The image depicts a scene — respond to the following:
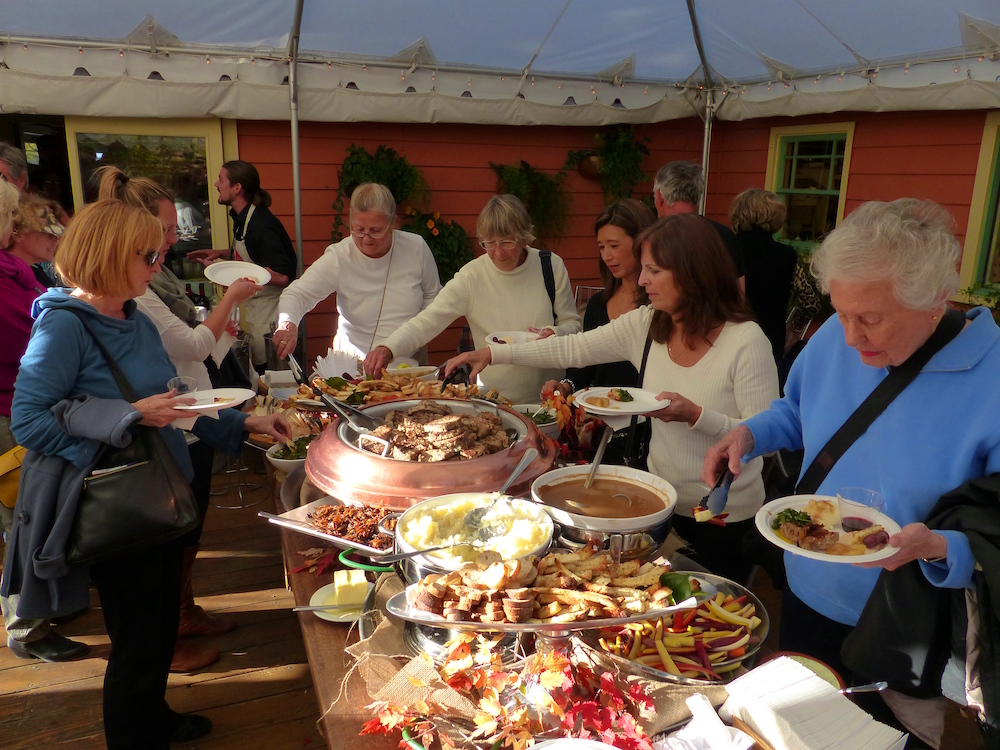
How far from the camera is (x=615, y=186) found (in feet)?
23.3

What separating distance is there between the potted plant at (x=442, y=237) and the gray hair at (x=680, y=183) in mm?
2932

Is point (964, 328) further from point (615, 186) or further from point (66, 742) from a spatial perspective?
point (615, 186)

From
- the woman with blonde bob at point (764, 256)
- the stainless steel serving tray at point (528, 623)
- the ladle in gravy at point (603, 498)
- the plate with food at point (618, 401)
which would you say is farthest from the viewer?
the woman with blonde bob at point (764, 256)

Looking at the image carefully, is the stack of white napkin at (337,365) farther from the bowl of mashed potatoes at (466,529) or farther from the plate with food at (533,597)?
the plate with food at (533,597)

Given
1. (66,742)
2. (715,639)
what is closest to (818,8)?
(715,639)

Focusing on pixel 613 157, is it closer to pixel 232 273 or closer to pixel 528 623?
pixel 232 273

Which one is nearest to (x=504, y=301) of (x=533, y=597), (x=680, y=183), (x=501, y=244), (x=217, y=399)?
(x=501, y=244)

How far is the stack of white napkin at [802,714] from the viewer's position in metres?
1.07

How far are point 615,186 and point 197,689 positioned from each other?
226 inches

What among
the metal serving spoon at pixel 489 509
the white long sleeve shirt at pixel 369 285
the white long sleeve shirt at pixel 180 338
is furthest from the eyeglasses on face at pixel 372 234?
the metal serving spoon at pixel 489 509

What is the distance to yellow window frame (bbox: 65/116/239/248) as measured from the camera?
539cm

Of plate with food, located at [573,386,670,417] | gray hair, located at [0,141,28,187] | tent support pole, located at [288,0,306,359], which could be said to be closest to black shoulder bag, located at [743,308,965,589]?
plate with food, located at [573,386,670,417]

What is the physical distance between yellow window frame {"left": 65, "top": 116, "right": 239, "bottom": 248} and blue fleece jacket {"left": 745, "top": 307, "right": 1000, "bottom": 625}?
209 inches

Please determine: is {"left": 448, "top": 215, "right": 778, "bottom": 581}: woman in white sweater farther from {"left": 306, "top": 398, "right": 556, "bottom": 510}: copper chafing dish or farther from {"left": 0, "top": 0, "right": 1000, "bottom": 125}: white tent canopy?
{"left": 0, "top": 0, "right": 1000, "bottom": 125}: white tent canopy
